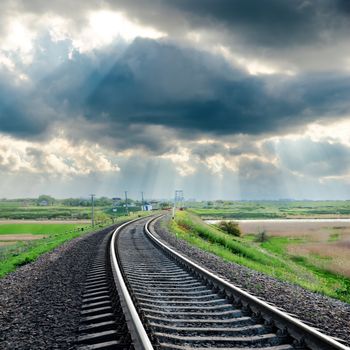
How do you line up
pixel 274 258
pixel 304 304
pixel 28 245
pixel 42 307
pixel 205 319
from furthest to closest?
pixel 28 245 < pixel 274 258 < pixel 304 304 < pixel 42 307 < pixel 205 319

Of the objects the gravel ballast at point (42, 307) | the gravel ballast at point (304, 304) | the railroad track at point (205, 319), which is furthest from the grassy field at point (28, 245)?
the gravel ballast at point (304, 304)

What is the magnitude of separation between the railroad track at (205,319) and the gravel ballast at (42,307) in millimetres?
951

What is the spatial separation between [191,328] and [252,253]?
79.5ft

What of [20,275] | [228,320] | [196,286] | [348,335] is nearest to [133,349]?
[228,320]

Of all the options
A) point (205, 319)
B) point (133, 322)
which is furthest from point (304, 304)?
point (133, 322)

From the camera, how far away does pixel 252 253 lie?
2958 cm

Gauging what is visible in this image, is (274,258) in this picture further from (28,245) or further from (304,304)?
(304,304)

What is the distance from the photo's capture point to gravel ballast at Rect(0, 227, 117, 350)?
600 cm

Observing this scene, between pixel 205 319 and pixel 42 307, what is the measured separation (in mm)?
3228

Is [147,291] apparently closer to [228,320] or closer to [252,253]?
[228,320]

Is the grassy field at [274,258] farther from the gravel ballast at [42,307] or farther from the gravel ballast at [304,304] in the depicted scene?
the gravel ballast at [42,307]

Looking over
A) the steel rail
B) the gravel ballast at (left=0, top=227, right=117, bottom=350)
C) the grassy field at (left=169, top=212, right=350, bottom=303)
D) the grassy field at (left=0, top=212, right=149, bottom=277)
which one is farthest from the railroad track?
the grassy field at (left=169, top=212, right=350, bottom=303)

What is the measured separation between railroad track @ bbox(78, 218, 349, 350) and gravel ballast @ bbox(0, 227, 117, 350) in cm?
95

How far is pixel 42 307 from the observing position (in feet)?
26.2
